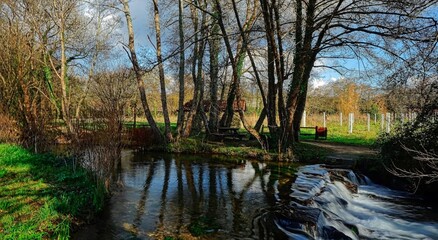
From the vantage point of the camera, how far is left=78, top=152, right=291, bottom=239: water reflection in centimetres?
636

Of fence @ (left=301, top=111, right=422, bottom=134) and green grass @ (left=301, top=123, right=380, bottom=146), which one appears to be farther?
fence @ (left=301, top=111, right=422, bottom=134)

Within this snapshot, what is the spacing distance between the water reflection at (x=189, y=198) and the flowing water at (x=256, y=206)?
0.7 inches

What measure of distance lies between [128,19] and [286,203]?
1316 cm

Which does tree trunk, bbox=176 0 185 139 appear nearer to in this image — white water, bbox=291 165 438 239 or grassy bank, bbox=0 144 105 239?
white water, bbox=291 165 438 239

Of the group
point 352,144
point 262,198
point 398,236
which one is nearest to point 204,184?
point 262,198

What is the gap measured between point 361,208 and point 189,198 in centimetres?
457

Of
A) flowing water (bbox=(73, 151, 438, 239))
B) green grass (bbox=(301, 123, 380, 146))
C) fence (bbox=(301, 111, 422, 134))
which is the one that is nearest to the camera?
flowing water (bbox=(73, 151, 438, 239))

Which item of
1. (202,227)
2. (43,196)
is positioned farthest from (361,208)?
(43,196)

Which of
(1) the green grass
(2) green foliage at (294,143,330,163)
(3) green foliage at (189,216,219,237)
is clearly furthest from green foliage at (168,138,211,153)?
(3) green foliage at (189,216,219,237)

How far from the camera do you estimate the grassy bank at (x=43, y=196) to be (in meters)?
5.21

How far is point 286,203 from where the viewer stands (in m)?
8.33

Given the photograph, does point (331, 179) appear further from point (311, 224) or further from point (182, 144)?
point (182, 144)

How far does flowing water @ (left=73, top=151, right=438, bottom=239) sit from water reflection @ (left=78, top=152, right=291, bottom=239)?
2 cm

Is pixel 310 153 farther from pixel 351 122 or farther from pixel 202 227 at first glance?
pixel 351 122
